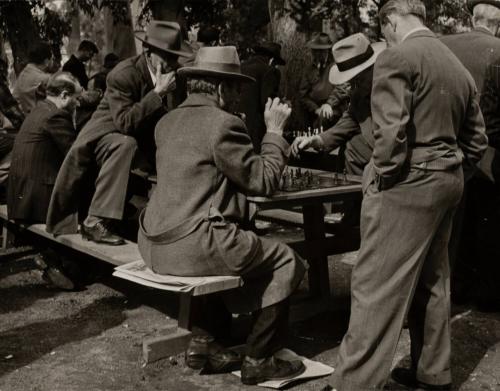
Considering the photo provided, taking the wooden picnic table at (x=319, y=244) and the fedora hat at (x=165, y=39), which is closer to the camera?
the wooden picnic table at (x=319, y=244)

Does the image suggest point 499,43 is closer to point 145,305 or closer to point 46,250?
point 145,305

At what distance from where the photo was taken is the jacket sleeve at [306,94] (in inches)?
413

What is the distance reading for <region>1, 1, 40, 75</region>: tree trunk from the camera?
41.8 ft

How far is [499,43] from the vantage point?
5.68 metres

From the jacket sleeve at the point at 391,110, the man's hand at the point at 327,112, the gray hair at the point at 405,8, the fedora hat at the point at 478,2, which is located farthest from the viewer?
the man's hand at the point at 327,112

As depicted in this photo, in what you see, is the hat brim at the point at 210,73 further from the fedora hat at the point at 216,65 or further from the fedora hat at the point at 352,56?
the fedora hat at the point at 352,56

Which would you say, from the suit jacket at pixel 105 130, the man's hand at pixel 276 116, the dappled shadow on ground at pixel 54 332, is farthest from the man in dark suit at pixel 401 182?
the suit jacket at pixel 105 130

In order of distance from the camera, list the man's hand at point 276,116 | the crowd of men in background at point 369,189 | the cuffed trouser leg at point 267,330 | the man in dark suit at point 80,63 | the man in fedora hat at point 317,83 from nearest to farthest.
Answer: the crowd of men in background at point 369,189
the cuffed trouser leg at point 267,330
the man's hand at point 276,116
the man in fedora hat at point 317,83
the man in dark suit at point 80,63

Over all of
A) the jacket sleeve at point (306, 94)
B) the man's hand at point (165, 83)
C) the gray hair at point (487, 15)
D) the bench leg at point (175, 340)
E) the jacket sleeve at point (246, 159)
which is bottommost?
the bench leg at point (175, 340)

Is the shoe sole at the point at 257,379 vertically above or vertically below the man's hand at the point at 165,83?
below

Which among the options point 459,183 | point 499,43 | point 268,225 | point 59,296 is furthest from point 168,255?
point 268,225

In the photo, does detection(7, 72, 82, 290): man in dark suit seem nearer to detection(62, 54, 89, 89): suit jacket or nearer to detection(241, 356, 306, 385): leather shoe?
detection(241, 356, 306, 385): leather shoe

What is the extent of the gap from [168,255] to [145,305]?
1800 mm

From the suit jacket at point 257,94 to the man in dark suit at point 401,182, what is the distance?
500cm
